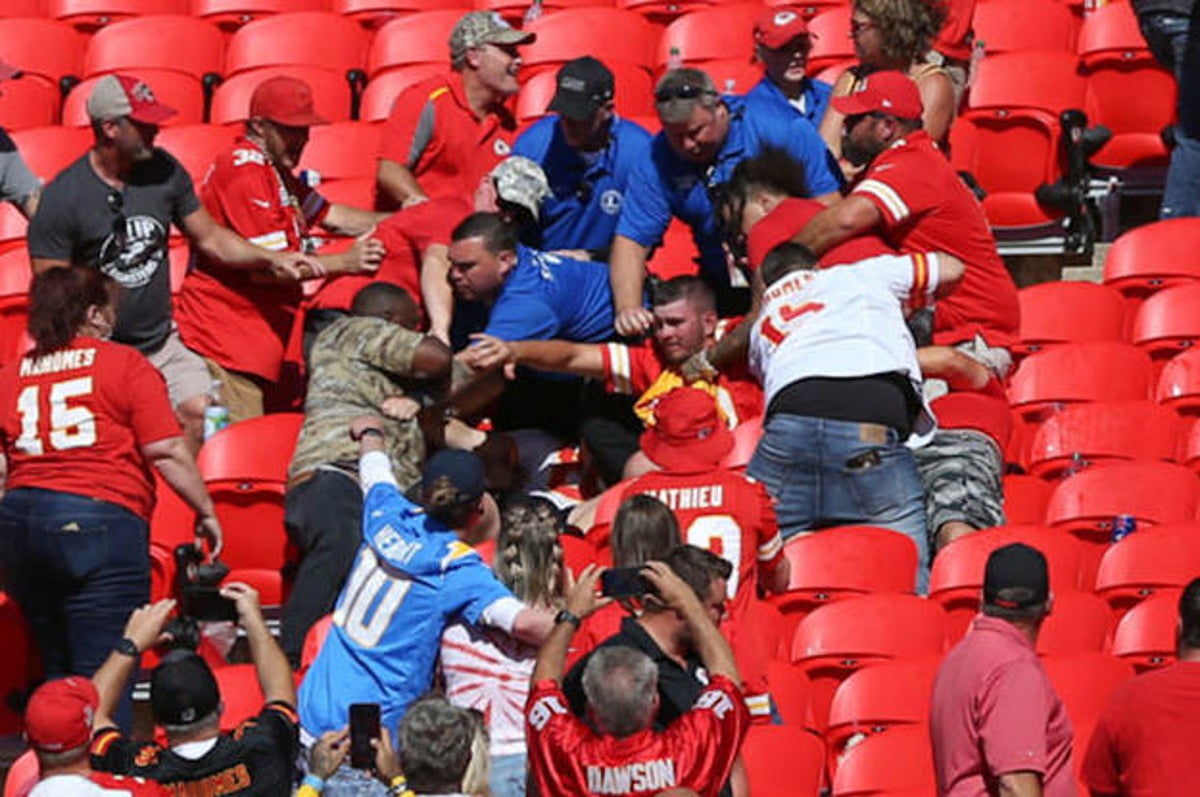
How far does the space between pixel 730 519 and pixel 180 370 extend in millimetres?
2614

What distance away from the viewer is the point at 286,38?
12672 mm

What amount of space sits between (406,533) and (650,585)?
108cm

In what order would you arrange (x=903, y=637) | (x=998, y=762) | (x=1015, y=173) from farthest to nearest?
(x=1015, y=173) < (x=903, y=637) < (x=998, y=762)

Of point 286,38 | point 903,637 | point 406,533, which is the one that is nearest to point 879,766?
→ point 903,637

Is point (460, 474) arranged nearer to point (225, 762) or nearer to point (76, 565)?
point (225, 762)

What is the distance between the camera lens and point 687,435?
833 centimetres

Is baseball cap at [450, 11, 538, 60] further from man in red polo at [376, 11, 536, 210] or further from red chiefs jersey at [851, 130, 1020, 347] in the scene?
red chiefs jersey at [851, 130, 1020, 347]

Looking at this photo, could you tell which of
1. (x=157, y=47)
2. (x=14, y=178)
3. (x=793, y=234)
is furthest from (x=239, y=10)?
(x=793, y=234)

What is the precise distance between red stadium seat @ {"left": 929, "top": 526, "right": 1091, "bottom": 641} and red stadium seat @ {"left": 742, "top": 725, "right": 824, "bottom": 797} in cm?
111

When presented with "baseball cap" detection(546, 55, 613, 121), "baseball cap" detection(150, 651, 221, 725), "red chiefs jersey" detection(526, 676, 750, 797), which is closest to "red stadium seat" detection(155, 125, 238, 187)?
"baseball cap" detection(546, 55, 613, 121)

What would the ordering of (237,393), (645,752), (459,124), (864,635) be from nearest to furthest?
(645,752)
(864,635)
(237,393)
(459,124)

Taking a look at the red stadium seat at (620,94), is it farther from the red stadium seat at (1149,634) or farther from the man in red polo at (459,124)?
the red stadium seat at (1149,634)

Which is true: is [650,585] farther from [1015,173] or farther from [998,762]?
[1015,173]

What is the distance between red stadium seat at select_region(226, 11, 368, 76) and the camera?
12.6 m
